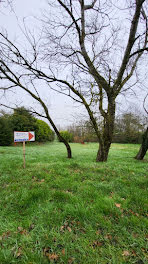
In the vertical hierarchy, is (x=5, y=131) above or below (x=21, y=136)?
above

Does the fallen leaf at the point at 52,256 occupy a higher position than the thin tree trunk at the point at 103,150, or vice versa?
the thin tree trunk at the point at 103,150

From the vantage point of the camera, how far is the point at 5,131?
1590 centimetres

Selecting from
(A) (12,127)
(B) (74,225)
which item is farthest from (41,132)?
(B) (74,225)

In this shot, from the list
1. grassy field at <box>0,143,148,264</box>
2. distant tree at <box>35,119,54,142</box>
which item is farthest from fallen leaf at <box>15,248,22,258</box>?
distant tree at <box>35,119,54,142</box>

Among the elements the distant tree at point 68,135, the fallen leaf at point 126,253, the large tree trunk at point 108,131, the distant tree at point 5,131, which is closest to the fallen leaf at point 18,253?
the fallen leaf at point 126,253

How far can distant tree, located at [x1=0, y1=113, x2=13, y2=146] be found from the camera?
15.8m

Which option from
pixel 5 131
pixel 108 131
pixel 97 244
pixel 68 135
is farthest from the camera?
pixel 68 135

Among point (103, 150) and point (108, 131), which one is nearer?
point (108, 131)

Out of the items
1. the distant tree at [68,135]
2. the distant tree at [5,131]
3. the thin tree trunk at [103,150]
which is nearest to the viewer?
the thin tree trunk at [103,150]

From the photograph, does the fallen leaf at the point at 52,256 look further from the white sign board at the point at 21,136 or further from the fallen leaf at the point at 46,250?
the white sign board at the point at 21,136

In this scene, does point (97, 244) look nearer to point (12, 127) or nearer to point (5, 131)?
point (5, 131)

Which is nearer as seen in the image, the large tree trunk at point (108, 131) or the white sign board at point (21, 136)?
the white sign board at point (21, 136)

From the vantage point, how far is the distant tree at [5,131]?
15773mm

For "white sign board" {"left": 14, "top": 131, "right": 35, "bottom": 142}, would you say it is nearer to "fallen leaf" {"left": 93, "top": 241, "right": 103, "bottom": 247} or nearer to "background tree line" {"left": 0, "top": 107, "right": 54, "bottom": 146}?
"fallen leaf" {"left": 93, "top": 241, "right": 103, "bottom": 247}
